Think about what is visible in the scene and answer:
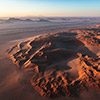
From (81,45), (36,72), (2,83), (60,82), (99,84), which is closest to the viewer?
(99,84)

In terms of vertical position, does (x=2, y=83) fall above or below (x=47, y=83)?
below

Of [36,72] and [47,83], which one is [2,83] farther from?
[47,83]

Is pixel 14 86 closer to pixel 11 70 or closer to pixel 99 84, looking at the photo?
pixel 11 70

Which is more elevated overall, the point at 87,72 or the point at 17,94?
the point at 87,72

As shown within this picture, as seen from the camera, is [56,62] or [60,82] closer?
[60,82]

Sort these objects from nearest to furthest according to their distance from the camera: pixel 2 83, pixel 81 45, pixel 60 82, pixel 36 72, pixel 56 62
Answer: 1. pixel 60 82
2. pixel 2 83
3. pixel 36 72
4. pixel 56 62
5. pixel 81 45

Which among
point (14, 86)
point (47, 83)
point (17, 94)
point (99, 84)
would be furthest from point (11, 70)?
point (99, 84)

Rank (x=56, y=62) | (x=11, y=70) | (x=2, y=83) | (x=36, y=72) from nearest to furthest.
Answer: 1. (x=2, y=83)
2. (x=36, y=72)
3. (x=11, y=70)
4. (x=56, y=62)

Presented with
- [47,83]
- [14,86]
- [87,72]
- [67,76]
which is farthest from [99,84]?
[14,86]

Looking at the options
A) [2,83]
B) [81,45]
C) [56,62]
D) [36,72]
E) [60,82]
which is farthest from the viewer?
[81,45]
